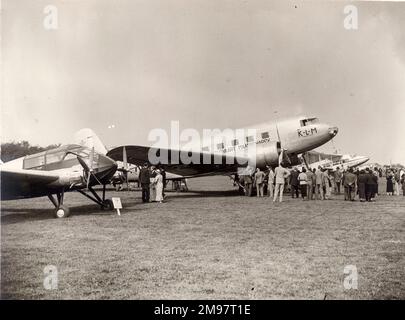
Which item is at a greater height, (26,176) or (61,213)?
(26,176)

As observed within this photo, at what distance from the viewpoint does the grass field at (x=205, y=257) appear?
5062mm

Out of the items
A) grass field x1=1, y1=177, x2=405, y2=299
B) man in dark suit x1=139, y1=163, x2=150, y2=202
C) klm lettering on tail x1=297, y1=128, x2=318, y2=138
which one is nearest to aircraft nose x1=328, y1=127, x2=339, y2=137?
klm lettering on tail x1=297, y1=128, x2=318, y2=138

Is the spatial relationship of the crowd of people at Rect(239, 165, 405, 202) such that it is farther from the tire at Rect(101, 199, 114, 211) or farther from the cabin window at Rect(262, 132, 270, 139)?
the tire at Rect(101, 199, 114, 211)

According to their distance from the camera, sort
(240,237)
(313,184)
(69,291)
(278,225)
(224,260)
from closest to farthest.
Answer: (69,291) < (224,260) < (240,237) < (278,225) < (313,184)

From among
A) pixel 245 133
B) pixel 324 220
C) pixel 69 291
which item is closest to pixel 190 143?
pixel 245 133

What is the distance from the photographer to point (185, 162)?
71.8 ft

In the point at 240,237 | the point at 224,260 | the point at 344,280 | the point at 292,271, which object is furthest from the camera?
the point at 240,237

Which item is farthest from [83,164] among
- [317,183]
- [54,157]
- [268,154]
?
[317,183]

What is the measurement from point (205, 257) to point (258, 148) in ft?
48.2

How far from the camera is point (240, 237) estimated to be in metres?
8.57

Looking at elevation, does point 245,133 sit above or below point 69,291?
above

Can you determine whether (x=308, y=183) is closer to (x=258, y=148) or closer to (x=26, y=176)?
(x=258, y=148)
